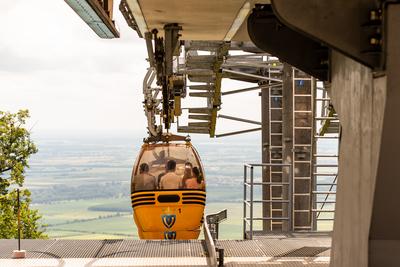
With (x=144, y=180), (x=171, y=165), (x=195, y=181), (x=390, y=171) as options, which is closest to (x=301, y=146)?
(x=195, y=181)

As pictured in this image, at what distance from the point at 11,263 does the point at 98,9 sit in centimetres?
475

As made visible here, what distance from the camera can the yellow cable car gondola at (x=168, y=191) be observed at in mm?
17875

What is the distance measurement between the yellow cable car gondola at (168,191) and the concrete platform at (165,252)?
3.47 meters

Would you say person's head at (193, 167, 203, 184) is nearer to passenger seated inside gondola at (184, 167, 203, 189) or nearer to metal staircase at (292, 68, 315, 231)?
passenger seated inside gondola at (184, 167, 203, 189)

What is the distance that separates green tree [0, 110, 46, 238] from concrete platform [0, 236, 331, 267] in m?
25.5

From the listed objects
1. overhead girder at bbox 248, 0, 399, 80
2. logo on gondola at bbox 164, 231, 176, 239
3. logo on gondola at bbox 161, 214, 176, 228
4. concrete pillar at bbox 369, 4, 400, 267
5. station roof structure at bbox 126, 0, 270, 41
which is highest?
station roof structure at bbox 126, 0, 270, 41

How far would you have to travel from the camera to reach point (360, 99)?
491 cm

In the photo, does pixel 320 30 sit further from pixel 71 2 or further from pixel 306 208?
pixel 306 208

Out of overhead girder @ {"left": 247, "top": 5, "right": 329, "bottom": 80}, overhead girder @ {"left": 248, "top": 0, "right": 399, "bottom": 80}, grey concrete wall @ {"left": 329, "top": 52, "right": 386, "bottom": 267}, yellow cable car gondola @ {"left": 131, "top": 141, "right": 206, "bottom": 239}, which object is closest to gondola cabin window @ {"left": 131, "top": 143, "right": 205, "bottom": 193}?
yellow cable car gondola @ {"left": 131, "top": 141, "right": 206, "bottom": 239}

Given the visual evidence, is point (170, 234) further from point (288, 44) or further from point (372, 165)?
point (372, 165)

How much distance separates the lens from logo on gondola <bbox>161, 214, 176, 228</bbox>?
703 inches

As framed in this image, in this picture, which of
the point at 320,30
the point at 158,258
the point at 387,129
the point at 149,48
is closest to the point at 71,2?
the point at 149,48

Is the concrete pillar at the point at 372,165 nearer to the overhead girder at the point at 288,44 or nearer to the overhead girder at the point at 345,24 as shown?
the overhead girder at the point at 345,24

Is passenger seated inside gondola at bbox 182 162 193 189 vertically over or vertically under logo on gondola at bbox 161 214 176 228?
over
